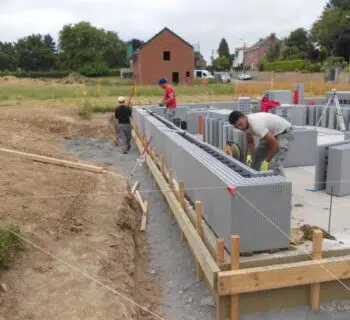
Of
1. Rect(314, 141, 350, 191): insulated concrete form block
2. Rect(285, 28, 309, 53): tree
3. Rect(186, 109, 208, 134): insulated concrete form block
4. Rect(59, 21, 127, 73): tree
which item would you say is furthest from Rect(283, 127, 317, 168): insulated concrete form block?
Rect(59, 21, 127, 73): tree

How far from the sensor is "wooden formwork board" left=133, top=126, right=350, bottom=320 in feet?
13.4

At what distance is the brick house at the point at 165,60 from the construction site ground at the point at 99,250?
4119 cm

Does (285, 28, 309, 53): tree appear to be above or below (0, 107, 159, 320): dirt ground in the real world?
above

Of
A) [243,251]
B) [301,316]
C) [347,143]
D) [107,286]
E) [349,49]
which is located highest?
[349,49]

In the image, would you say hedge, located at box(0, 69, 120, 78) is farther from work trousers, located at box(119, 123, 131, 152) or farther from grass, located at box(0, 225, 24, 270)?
grass, located at box(0, 225, 24, 270)

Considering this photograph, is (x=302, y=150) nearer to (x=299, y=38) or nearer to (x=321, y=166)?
(x=321, y=166)

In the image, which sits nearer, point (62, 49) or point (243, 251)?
point (243, 251)

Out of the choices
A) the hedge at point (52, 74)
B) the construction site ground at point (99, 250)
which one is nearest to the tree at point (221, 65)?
the hedge at point (52, 74)

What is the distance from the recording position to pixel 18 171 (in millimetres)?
7938

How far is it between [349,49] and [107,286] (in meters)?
59.2

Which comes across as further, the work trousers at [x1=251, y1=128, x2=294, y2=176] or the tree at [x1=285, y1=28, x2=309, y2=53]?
the tree at [x1=285, y1=28, x2=309, y2=53]

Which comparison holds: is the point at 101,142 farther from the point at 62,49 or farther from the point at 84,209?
the point at 62,49

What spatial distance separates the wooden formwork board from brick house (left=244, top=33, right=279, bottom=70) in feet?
291

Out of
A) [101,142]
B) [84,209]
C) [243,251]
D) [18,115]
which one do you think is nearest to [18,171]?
[84,209]
